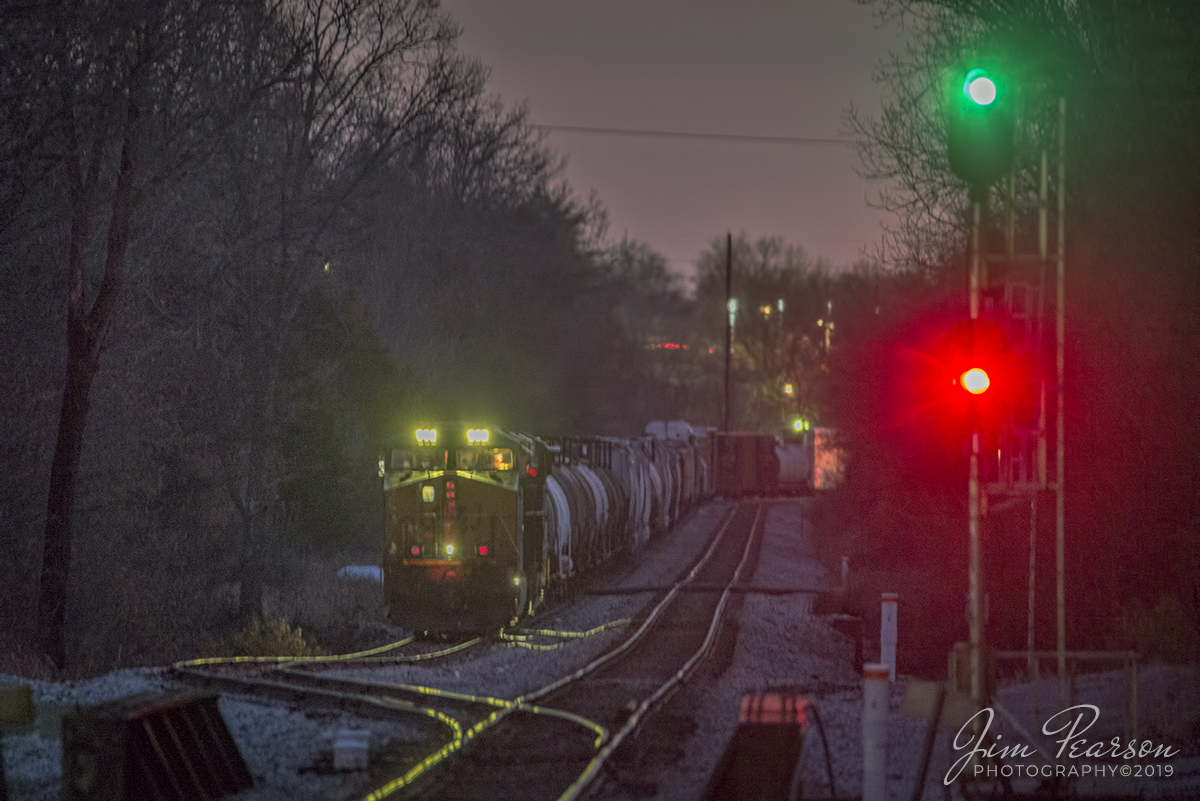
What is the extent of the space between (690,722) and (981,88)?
6.48 m

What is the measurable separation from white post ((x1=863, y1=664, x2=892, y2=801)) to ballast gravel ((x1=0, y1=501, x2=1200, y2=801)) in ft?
1.58

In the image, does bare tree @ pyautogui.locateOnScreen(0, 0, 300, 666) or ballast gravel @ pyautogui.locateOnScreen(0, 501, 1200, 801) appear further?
bare tree @ pyautogui.locateOnScreen(0, 0, 300, 666)

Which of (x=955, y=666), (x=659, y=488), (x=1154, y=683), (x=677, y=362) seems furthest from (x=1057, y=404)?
(x=677, y=362)

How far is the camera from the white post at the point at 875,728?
799cm

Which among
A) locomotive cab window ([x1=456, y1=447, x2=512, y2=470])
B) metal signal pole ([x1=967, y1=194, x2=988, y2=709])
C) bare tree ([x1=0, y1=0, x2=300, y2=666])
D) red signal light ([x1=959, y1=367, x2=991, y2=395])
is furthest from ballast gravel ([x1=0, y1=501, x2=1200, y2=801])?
bare tree ([x1=0, y1=0, x2=300, y2=666])

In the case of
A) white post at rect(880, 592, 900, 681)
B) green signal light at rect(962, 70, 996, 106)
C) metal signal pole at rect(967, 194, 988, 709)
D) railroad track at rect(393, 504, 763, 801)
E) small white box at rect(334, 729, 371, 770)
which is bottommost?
railroad track at rect(393, 504, 763, 801)

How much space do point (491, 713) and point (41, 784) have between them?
4200mm

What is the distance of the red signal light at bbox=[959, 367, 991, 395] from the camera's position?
8.72 meters

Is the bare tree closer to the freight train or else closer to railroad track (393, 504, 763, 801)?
the freight train

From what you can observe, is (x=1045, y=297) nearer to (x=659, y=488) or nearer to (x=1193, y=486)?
(x=1193, y=486)

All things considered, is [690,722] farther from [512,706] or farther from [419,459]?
[419,459]

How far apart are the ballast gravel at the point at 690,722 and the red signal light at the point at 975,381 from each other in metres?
2.58

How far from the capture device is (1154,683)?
12.5m

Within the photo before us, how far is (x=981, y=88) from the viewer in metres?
8.68
